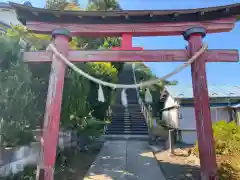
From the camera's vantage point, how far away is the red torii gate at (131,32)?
4.50 metres

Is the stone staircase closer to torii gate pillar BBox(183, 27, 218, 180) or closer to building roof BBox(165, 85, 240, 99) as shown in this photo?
building roof BBox(165, 85, 240, 99)

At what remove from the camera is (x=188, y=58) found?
4812mm

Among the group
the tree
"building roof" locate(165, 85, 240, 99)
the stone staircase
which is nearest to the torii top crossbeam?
"building roof" locate(165, 85, 240, 99)

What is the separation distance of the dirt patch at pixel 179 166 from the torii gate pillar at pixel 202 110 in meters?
2.53

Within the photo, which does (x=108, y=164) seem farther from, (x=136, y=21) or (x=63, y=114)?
(x=136, y=21)

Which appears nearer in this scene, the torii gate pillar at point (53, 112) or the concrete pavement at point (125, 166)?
the torii gate pillar at point (53, 112)

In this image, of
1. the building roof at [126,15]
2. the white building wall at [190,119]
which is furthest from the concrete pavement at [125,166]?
the white building wall at [190,119]

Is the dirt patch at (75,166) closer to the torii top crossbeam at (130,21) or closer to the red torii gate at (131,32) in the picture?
the red torii gate at (131,32)

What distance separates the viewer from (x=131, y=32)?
16.4ft

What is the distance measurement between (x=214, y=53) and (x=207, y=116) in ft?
4.96

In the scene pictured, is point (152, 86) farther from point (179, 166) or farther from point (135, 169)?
point (135, 169)

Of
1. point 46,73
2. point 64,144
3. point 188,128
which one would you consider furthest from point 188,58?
point 188,128

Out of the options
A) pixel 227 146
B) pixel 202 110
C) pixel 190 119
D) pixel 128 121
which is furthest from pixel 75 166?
pixel 190 119

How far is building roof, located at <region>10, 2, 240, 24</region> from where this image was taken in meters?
4.73
